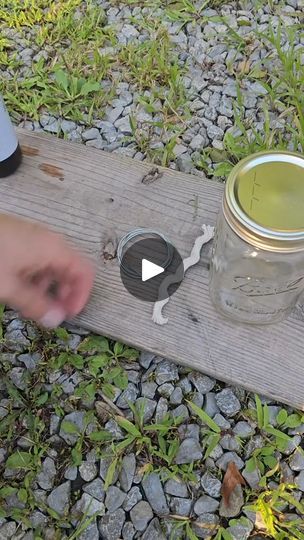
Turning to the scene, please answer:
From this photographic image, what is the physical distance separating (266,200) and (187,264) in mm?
567

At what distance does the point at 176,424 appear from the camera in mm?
1535

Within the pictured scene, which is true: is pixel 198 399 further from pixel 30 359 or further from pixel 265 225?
pixel 265 225

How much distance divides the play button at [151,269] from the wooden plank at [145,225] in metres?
0.02

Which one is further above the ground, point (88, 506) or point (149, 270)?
point (149, 270)

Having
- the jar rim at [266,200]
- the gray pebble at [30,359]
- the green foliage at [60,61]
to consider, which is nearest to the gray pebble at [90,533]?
the gray pebble at [30,359]

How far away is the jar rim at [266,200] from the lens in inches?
40.5

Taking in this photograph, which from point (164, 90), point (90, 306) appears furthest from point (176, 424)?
point (164, 90)

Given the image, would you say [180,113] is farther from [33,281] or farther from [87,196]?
[33,281]

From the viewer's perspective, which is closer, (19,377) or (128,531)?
(128,531)

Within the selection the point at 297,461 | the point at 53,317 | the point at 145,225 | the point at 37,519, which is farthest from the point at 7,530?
the point at 145,225

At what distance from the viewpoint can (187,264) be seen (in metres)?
1.60

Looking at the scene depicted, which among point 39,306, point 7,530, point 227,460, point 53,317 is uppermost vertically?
point 39,306

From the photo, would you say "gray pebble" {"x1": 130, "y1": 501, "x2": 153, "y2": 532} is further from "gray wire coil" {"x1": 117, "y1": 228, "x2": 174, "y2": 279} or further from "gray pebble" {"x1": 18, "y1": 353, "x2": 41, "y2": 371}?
"gray wire coil" {"x1": 117, "y1": 228, "x2": 174, "y2": 279}

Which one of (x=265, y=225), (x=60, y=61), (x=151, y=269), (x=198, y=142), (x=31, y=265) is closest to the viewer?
(x=265, y=225)
